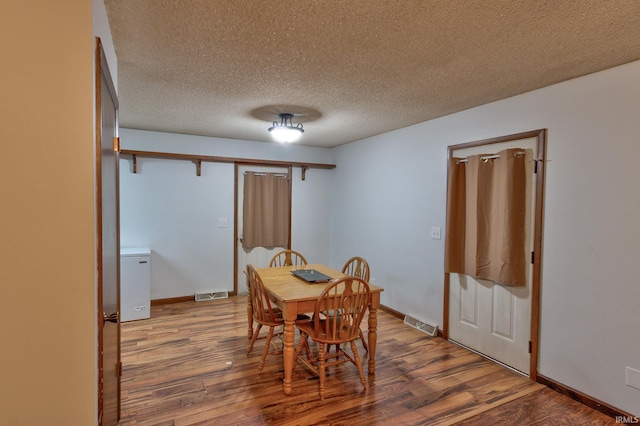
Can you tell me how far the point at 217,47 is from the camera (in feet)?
6.42

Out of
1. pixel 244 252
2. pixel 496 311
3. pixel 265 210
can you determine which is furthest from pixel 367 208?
pixel 496 311

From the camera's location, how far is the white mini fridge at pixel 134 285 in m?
3.88

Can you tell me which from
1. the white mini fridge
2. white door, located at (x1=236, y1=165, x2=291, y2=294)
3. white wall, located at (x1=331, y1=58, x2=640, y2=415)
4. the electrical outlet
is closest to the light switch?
white wall, located at (x1=331, y1=58, x2=640, y2=415)

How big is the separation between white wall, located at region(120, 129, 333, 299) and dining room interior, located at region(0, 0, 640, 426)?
0.03 m

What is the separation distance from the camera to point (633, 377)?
6.90 ft

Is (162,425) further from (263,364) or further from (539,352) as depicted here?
(539,352)

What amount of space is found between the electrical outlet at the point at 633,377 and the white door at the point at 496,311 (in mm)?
644

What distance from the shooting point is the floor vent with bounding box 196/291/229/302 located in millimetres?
4684

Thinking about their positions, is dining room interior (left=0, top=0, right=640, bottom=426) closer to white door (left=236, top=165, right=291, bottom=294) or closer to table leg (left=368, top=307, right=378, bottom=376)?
table leg (left=368, top=307, right=378, bottom=376)

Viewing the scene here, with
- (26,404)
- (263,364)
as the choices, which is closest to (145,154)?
(263,364)

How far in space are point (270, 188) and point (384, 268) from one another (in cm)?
216

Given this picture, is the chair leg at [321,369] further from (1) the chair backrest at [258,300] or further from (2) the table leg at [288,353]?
(1) the chair backrest at [258,300]

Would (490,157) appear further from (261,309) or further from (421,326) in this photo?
(261,309)

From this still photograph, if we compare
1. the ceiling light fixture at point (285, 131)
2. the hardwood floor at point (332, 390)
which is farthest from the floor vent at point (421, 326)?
the ceiling light fixture at point (285, 131)
